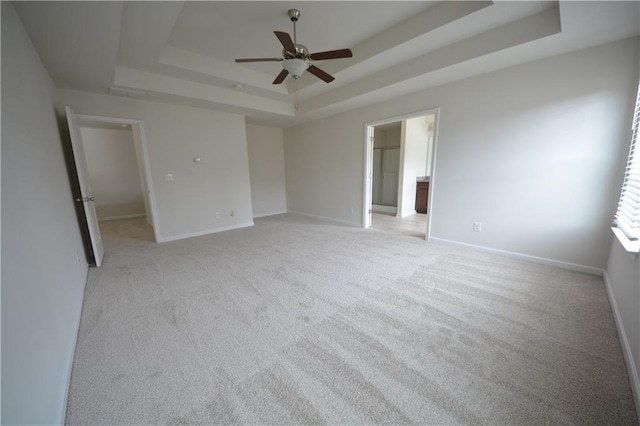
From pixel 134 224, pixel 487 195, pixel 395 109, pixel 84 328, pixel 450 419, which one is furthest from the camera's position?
pixel 134 224

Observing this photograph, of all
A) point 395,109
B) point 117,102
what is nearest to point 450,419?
point 395,109

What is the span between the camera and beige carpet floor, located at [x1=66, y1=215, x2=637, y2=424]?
1219 mm

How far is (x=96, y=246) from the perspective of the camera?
3018 mm

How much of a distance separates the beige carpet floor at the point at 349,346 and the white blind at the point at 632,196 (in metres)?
0.70

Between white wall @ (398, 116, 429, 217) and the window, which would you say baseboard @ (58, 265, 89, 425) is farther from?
white wall @ (398, 116, 429, 217)

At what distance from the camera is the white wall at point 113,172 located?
567 cm

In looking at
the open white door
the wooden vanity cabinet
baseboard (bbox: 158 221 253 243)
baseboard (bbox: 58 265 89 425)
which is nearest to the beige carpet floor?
baseboard (bbox: 58 265 89 425)

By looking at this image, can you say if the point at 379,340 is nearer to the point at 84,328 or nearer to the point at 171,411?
the point at 171,411

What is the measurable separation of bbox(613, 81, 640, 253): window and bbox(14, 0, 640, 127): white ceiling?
988mm

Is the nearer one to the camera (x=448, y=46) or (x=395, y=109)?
(x=448, y=46)

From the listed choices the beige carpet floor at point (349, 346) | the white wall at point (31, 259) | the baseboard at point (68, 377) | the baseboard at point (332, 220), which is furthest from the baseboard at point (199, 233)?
the baseboard at point (68, 377)

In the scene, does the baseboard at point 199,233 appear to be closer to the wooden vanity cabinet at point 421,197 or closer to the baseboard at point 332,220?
the baseboard at point 332,220

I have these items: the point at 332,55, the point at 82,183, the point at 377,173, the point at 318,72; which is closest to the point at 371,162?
the point at 318,72

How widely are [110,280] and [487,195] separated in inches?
191
